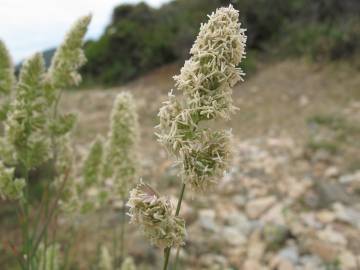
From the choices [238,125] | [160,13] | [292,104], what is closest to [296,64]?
[292,104]

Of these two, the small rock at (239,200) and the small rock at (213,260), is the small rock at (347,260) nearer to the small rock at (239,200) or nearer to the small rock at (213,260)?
the small rock at (213,260)

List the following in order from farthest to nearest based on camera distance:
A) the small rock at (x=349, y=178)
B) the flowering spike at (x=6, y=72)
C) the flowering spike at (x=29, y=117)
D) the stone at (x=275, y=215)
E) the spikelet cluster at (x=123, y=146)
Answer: the small rock at (x=349, y=178) → the stone at (x=275, y=215) → the spikelet cluster at (x=123, y=146) → the flowering spike at (x=6, y=72) → the flowering spike at (x=29, y=117)

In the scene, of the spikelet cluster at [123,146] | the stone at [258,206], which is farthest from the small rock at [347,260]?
the spikelet cluster at [123,146]

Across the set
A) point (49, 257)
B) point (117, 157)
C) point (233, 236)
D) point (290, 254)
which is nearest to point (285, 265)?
point (290, 254)

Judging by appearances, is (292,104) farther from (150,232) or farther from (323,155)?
(150,232)

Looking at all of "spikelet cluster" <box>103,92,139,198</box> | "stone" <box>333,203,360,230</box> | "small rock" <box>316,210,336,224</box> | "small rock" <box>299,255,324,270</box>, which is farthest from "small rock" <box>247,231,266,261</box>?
"spikelet cluster" <box>103,92,139,198</box>

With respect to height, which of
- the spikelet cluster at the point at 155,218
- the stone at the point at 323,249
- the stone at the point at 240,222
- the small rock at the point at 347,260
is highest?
the stone at the point at 240,222

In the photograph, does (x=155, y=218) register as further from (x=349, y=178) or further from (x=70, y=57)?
(x=349, y=178)
